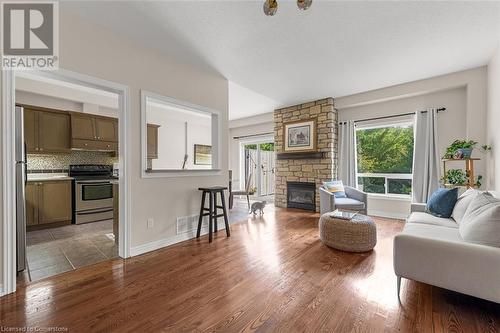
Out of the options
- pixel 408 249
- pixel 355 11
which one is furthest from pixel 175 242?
pixel 355 11

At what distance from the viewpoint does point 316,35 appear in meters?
2.57

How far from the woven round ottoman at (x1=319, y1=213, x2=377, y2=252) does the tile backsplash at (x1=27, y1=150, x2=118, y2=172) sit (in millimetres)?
4975

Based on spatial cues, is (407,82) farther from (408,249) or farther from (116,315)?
(116,315)

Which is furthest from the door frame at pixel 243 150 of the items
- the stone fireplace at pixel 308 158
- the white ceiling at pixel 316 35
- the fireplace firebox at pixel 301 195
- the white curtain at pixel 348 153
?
the white ceiling at pixel 316 35

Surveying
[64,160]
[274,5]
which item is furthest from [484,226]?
[64,160]

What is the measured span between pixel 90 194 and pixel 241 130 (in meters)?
4.57

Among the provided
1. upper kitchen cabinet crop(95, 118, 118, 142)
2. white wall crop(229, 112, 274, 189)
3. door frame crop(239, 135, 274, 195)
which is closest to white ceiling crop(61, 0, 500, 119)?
upper kitchen cabinet crop(95, 118, 118, 142)

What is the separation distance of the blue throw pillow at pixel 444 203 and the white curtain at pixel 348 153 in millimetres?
2048

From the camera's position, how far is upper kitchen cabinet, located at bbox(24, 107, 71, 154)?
378 centimetres

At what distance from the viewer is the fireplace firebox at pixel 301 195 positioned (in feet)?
17.4

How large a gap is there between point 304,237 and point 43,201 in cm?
438

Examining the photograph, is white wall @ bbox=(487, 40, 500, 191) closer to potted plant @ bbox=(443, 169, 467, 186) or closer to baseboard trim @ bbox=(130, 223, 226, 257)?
potted plant @ bbox=(443, 169, 467, 186)

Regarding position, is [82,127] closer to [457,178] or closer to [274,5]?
[274,5]

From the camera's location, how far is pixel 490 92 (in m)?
3.22
